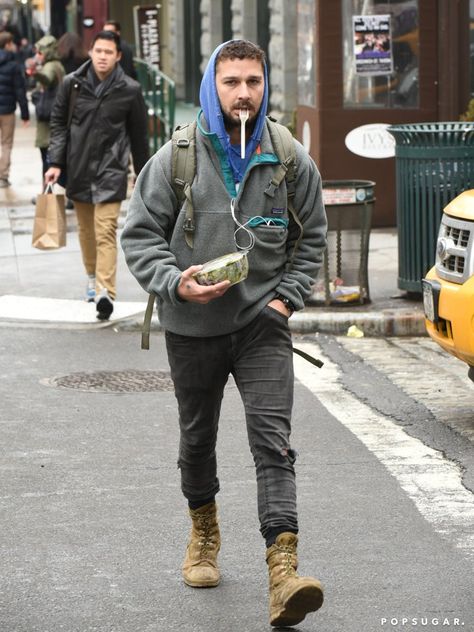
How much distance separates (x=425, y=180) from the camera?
1094 cm

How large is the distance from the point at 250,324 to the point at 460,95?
10.0m

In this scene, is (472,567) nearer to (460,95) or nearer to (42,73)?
(460,95)

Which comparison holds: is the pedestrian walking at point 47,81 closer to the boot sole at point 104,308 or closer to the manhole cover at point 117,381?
the boot sole at point 104,308

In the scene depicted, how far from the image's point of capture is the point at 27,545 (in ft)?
19.6

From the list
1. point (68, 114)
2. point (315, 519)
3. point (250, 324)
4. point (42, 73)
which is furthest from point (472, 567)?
point (42, 73)

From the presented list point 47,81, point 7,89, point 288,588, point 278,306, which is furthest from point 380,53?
point 288,588

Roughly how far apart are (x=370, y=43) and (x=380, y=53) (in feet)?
0.45

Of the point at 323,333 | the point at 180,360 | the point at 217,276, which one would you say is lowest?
the point at 323,333

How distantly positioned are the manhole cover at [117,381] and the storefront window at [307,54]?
6131mm

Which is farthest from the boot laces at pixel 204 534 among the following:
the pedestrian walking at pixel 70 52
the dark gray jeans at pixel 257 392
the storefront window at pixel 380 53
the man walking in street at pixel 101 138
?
the pedestrian walking at pixel 70 52

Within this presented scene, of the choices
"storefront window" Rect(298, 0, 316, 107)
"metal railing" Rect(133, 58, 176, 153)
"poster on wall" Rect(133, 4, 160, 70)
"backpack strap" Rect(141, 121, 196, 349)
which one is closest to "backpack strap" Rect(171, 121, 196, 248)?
"backpack strap" Rect(141, 121, 196, 349)

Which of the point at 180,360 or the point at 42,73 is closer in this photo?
the point at 180,360

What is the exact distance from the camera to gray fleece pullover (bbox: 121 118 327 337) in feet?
16.8

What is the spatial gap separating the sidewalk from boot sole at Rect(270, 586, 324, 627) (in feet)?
19.4
